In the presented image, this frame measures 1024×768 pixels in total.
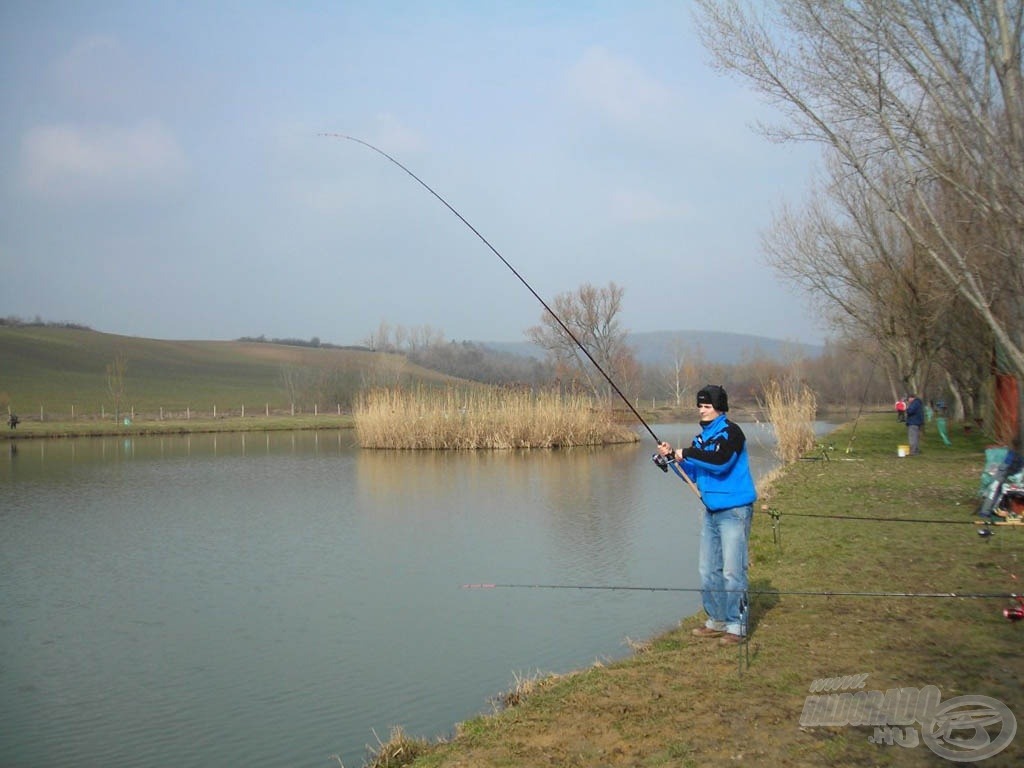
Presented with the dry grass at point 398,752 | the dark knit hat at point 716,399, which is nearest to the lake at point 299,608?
the dry grass at point 398,752

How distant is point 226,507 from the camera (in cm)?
1659

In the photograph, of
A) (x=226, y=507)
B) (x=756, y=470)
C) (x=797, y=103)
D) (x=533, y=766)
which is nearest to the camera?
(x=533, y=766)

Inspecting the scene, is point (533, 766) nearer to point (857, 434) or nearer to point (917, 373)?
point (917, 373)

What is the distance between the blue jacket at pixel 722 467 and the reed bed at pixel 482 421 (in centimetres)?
2294

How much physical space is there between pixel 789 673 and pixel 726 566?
3.01 feet

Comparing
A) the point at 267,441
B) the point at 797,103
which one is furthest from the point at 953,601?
the point at 267,441

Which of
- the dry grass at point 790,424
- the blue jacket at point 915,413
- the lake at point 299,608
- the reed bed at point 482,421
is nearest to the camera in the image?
the lake at point 299,608

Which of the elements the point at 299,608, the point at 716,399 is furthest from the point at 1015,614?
the point at 299,608

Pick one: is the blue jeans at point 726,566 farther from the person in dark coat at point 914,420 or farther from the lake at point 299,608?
the person in dark coat at point 914,420

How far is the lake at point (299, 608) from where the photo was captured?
6.26 m

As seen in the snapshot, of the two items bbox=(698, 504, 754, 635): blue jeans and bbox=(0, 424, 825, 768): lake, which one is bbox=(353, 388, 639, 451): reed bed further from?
bbox=(698, 504, 754, 635): blue jeans

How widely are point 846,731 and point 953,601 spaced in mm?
2869

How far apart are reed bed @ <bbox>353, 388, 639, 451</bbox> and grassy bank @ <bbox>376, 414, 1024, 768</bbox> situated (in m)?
20.0

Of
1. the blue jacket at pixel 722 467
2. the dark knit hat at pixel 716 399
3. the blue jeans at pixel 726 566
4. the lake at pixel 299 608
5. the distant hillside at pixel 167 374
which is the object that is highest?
the distant hillside at pixel 167 374
